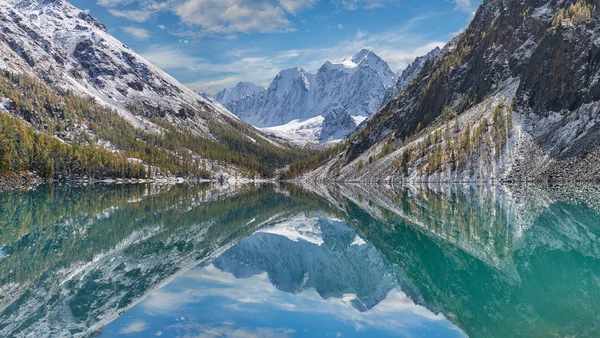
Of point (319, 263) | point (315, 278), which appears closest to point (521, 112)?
point (319, 263)

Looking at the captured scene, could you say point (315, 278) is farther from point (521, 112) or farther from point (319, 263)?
point (521, 112)

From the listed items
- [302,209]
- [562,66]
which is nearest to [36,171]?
[302,209]

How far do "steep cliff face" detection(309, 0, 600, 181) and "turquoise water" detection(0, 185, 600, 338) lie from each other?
72228mm

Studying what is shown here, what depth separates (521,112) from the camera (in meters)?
146

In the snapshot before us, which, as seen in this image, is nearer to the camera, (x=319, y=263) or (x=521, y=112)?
(x=319, y=263)

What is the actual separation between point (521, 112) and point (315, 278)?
458ft

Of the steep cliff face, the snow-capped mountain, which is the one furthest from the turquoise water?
the steep cliff face

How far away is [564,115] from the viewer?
129 metres

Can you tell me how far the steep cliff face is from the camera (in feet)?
393

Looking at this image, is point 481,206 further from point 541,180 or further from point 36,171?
point 36,171

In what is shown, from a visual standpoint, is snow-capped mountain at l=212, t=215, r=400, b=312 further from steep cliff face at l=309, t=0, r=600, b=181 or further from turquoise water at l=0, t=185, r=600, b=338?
steep cliff face at l=309, t=0, r=600, b=181

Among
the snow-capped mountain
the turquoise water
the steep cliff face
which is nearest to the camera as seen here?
the turquoise water

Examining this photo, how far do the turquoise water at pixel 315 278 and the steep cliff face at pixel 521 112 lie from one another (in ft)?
237

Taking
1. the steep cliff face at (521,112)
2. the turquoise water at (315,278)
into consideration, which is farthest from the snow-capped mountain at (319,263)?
the steep cliff face at (521,112)
